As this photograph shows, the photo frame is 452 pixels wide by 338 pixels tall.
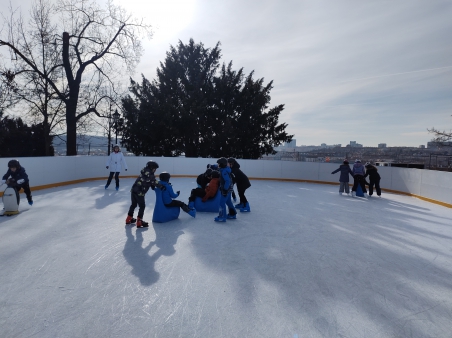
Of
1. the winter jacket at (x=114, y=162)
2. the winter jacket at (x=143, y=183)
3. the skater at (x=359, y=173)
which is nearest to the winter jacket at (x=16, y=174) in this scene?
the winter jacket at (x=143, y=183)

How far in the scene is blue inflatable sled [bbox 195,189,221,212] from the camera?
298 inches

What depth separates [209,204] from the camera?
7.57 m

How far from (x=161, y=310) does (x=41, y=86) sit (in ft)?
67.5

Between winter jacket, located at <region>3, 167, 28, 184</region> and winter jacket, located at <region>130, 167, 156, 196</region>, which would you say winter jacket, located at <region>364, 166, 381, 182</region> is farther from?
winter jacket, located at <region>3, 167, 28, 184</region>

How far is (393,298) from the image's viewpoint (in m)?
3.33

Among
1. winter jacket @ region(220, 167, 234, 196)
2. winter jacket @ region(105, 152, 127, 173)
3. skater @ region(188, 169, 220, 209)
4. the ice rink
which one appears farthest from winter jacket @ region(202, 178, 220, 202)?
winter jacket @ region(105, 152, 127, 173)

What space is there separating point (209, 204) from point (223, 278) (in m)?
3.92

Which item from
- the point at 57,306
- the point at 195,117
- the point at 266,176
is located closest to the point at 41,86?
the point at 195,117

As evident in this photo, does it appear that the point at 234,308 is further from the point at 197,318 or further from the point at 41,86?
the point at 41,86

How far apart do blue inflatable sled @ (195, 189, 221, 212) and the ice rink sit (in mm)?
534

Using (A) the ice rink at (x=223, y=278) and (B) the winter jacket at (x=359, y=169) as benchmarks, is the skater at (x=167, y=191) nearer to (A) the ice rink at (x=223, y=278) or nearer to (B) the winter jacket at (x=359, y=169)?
(A) the ice rink at (x=223, y=278)

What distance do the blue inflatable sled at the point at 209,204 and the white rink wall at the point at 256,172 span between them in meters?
6.65

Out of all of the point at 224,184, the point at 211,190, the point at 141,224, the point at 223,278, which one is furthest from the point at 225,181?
the point at 223,278

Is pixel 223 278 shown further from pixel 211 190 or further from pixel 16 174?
pixel 16 174
